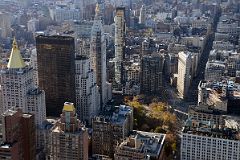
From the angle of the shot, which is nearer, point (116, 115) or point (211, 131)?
point (211, 131)

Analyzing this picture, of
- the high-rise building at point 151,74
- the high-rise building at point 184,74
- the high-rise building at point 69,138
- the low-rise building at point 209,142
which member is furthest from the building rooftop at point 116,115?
the high-rise building at point 184,74

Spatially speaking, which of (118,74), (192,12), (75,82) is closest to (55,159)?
(75,82)

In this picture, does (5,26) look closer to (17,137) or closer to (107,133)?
(107,133)

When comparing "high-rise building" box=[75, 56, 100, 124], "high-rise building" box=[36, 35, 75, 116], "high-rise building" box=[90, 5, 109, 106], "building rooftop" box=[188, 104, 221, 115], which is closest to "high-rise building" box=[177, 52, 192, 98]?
"high-rise building" box=[90, 5, 109, 106]

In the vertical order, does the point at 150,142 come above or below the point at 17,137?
below

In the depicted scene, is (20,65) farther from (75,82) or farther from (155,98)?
(155,98)

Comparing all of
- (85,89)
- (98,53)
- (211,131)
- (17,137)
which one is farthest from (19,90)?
(211,131)
